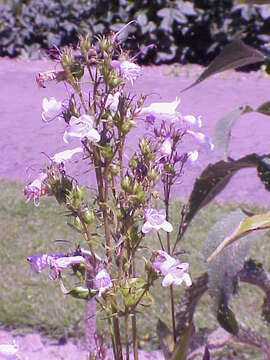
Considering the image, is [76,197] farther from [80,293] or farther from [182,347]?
[182,347]

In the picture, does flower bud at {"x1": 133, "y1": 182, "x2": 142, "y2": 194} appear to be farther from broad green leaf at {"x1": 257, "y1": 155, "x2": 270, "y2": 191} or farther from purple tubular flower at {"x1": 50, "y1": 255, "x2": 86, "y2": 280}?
broad green leaf at {"x1": 257, "y1": 155, "x2": 270, "y2": 191}

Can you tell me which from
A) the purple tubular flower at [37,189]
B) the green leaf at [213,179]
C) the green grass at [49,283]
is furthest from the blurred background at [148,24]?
the purple tubular flower at [37,189]

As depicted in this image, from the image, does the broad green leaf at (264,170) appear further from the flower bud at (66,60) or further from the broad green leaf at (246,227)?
the flower bud at (66,60)

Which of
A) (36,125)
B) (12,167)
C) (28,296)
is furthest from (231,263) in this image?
(36,125)

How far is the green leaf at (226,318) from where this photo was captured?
1466 mm

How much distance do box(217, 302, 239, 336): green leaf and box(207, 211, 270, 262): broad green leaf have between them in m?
0.13

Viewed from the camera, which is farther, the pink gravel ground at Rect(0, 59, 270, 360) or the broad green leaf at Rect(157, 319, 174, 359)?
the pink gravel ground at Rect(0, 59, 270, 360)

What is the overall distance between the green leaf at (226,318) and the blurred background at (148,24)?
866 cm

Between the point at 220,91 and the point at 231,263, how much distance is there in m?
7.84

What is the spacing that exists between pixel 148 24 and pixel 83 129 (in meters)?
9.15

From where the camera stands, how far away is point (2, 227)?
5293 mm

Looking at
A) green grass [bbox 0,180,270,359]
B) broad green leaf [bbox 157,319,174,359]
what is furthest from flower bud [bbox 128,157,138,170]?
green grass [bbox 0,180,270,359]

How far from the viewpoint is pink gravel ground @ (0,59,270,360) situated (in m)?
6.27

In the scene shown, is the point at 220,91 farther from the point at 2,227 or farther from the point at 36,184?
the point at 36,184
